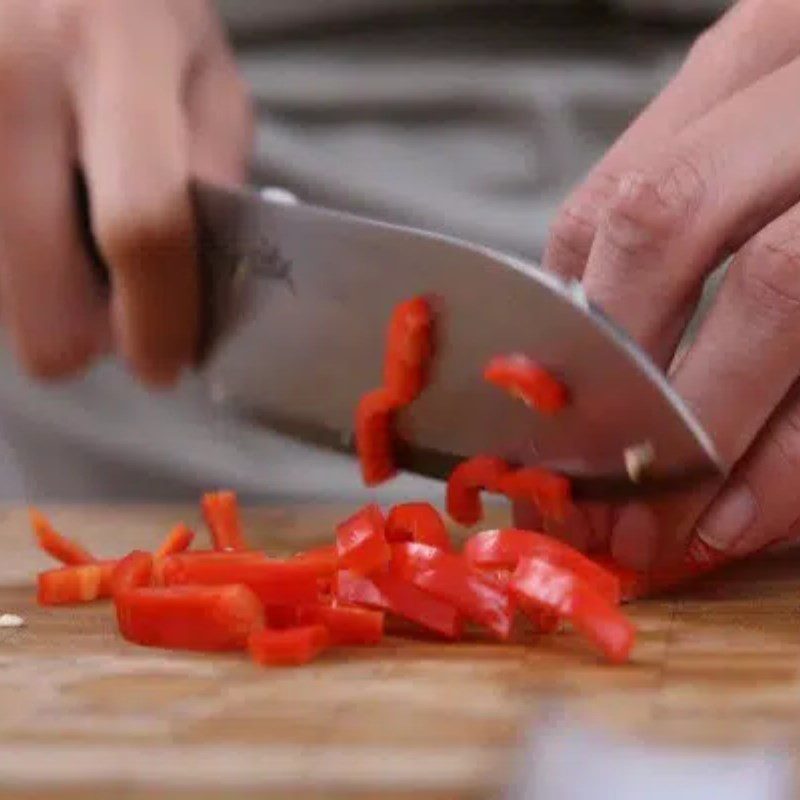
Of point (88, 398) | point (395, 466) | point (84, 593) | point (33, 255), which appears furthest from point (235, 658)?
point (88, 398)

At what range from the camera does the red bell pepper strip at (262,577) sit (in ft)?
3.85

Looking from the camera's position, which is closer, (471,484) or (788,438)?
(788,438)

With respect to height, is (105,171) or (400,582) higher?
(105,171)

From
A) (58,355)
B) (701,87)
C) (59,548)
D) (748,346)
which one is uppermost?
(701,87)

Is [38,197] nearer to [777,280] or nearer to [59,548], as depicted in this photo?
[59,548]

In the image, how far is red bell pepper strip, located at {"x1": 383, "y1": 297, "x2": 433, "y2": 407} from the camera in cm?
125

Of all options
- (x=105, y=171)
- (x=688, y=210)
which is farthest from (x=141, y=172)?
(x=688, y=210)

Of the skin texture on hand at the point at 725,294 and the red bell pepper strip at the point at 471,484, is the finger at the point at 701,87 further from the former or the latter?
the red bell pepper strip at the point at 471,484

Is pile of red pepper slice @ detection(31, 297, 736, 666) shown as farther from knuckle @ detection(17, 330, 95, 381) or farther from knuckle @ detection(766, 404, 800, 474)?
knuckle @ detection(17, 330, 95, 381)

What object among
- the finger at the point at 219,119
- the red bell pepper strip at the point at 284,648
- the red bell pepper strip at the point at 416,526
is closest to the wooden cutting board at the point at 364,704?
the red bell pepper strip at the point at 284,648

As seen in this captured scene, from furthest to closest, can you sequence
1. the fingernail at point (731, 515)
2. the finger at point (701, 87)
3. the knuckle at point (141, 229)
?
the knuckle at point (141, 229), the finger at point (701, 87), the fingernail at point (731, 515)

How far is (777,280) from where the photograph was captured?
1.11 meters

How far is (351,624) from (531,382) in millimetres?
217

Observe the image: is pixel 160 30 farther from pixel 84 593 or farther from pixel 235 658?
pixel 235 658
